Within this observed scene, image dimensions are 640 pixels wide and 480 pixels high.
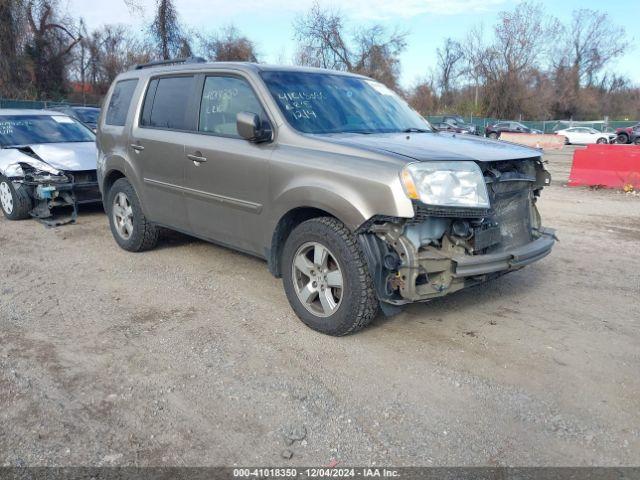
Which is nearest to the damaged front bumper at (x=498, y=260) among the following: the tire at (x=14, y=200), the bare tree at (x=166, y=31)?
the tire at (x=14, y=200)

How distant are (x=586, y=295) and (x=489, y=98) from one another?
56.4m

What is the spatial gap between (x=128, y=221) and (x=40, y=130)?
12.2ft

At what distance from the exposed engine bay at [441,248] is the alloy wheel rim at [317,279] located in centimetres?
36

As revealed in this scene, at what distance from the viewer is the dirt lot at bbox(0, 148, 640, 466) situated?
2912 millimetres

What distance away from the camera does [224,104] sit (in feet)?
16.1

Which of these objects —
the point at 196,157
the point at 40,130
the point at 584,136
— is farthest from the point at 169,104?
the point at 584,136

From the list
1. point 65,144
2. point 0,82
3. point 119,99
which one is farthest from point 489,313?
point 0,82

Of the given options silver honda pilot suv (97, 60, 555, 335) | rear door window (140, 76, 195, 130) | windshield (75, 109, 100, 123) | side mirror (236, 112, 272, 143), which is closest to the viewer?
silver honda pilot suv (97, 60, 555, 335)

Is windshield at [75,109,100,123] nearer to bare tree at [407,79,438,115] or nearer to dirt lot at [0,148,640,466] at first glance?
dirt lot at [0,148,640,466]

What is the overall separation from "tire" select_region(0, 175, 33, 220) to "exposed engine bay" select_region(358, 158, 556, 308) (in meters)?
6.04

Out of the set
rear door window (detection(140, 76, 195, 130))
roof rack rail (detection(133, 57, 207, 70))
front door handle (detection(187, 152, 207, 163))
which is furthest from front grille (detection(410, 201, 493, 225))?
roof rack rail (detection(133, 57, 207, 70))

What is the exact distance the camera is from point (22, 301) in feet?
16.0

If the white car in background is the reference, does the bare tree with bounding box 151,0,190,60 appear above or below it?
above

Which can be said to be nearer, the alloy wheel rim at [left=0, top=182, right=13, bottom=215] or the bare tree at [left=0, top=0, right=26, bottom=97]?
the alloy wheel rim at [left=0, top=182, right=13, bottom=215]
